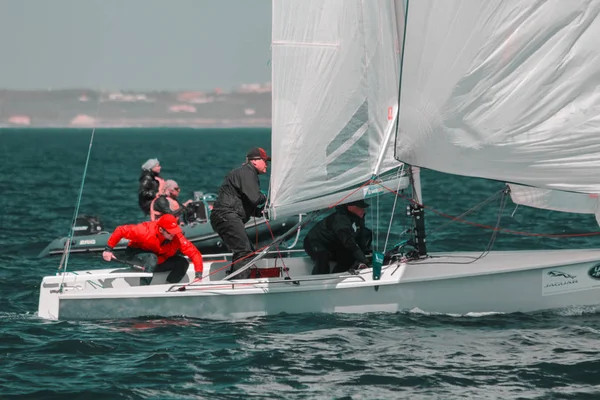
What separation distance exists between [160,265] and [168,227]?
53 centimetres

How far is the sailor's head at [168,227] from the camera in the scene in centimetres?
954

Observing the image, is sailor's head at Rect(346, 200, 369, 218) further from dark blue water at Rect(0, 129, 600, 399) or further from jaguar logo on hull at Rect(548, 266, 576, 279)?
jaguar logo on hull at Rect(548, 266, 576, 279)

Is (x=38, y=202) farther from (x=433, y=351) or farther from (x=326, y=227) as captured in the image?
(x=433, y=351)

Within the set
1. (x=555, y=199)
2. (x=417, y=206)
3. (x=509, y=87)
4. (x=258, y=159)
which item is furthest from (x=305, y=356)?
(x=555, y=199)

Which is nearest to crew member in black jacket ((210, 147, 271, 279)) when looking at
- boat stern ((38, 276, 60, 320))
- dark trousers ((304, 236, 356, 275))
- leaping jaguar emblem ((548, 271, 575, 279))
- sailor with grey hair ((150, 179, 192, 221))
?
sailor with grey hair ((150, 179, 192, 221))

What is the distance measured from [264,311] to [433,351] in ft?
6.49

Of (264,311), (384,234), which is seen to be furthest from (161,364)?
(384,234)

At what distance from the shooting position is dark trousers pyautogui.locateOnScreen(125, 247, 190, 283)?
9.73 metres

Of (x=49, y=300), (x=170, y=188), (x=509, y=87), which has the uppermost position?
(x=509, y=87)

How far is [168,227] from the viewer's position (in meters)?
9.54

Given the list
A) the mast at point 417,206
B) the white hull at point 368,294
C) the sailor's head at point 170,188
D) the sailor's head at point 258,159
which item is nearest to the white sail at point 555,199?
the white hull at point 368,294

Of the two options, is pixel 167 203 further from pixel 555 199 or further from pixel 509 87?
pixel 555 199

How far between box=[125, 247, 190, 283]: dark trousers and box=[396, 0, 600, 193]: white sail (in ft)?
9.85

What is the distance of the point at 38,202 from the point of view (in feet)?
78.7
